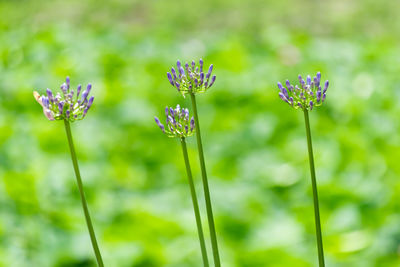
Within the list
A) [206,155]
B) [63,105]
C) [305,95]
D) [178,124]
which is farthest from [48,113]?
[206,155]

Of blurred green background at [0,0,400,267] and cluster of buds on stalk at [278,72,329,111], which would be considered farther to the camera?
blurred green background at [0,0,400,267]

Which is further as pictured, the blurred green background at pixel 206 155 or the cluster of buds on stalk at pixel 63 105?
the blurred green background at pixel 206 155

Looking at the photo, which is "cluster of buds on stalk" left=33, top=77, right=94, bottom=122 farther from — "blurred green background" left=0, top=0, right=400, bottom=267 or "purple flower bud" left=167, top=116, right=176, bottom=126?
"blurred green background" left=0, top=0, right=400, bottom=267

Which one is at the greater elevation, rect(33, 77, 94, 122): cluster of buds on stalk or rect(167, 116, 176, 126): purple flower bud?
rect(33, 77, 94, 122): cluster of buds on stalk

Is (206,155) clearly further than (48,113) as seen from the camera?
Yes

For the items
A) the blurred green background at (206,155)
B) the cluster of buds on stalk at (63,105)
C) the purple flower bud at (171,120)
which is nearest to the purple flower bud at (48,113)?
the cluster of buds on stalk at (63,105)

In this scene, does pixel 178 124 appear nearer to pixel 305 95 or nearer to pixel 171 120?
pixel 171 120

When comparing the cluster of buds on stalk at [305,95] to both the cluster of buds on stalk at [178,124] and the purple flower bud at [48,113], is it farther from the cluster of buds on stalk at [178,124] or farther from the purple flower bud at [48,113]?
the purple flower bud at [48,113]

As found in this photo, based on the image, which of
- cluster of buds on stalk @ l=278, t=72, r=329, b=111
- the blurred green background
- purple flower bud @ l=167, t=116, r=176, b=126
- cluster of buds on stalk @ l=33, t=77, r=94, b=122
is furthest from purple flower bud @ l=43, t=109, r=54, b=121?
the blurred green background

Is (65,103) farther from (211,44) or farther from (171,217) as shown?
(211,44)

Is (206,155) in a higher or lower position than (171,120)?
lower
